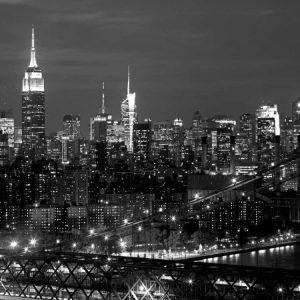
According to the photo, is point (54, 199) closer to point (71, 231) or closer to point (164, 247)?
point (71, 231)

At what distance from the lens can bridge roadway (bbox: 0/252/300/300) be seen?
682 inches

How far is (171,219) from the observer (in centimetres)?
3547

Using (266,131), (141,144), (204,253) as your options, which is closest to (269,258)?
(204,253)

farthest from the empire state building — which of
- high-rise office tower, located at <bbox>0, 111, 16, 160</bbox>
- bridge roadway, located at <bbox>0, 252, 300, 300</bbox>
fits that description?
bridge roadway, located at <bbox>0, 252, 300, 300</bbox>

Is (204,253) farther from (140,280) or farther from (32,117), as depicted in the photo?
(32,117)

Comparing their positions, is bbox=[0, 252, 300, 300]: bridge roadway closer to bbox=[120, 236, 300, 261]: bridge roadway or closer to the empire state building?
bbox=[120, 236, 300, 261]: bridge roadway

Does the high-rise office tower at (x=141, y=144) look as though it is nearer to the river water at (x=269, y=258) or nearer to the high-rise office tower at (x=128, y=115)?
the high-rise office tower at (x=128, y=115)

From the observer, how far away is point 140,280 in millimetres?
Result: 18203

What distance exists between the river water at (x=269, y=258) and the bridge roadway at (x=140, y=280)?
9.07 m

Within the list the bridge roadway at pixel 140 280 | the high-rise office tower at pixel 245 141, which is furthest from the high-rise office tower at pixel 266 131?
the bridge roadway at pixel 140 280

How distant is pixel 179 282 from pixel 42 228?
749 inches

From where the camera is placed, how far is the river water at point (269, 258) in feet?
93.8

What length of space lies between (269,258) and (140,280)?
12.7 m

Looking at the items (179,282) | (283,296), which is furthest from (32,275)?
(283,296)
